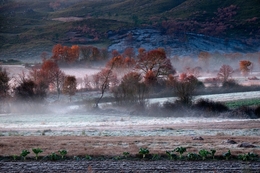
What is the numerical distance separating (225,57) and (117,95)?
290ft

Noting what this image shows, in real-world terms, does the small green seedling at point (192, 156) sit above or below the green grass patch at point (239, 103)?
below

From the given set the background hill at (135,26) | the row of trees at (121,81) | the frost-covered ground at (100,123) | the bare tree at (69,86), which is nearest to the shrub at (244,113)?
the frost-covered ground at (100,123)

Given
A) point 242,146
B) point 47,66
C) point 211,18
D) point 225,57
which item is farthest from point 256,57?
point 242,146

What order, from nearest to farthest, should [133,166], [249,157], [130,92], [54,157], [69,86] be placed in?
1. [133,166]
2. [249,157]
3. [54,157]
4. [130,92]
5. [69,86]

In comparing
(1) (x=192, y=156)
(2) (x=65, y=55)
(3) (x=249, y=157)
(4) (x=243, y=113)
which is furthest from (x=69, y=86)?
(2) (x=65, y=55)

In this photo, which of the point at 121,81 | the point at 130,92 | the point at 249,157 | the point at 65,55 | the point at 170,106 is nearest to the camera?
the point at 249,157

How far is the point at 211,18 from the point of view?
18838 cm

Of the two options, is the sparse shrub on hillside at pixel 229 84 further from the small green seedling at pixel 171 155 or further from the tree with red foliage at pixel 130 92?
the small green seedling at pixel 171 155

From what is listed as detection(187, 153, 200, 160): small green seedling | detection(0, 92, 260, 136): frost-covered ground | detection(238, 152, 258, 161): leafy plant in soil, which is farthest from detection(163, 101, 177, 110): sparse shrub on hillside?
detection(238, 152, 258, 161): leafy plant in soil

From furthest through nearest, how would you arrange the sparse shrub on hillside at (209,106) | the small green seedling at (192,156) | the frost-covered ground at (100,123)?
the sparse shrub on hillside at (209,106)
the frost-covered ground at (100,123)
the small green seedling at (192,156)

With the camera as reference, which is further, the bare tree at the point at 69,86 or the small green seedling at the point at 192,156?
the bare tree at the point at 69,86

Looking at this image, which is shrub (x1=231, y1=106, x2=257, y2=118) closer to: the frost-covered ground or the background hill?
the frost-covered ground

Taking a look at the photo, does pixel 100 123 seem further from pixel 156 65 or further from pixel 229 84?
pixel 229 84

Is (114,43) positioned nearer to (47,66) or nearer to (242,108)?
(47,66)
